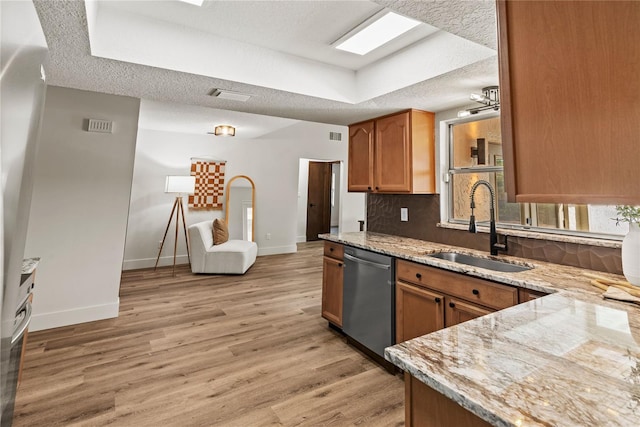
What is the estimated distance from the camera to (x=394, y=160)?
280 centimetres

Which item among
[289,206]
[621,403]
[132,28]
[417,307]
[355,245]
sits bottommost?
[417,307]

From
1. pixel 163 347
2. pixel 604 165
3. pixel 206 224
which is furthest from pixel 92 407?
pixel 206 224

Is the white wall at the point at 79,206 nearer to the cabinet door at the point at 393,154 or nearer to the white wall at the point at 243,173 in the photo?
the white wall at the point at 243,173

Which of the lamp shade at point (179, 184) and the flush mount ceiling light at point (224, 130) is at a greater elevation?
the flush mount ceiling light at point (224, 130)

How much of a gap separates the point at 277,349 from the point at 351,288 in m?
0.82

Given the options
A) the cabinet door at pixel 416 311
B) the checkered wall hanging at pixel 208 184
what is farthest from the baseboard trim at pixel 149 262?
the cabinet door at pixel 416 311

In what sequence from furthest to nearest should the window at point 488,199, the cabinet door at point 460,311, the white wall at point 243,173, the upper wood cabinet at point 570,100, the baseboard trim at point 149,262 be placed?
the white wall at point 243,173 < the baseboard trim at point 149,262 < the window at point 488,199 < the cabinet door at point 460,311 < the upper wood cabinet at point 570,100

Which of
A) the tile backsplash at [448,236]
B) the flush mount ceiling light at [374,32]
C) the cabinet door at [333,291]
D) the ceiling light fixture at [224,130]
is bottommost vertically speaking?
the cabinet door at [333,291]

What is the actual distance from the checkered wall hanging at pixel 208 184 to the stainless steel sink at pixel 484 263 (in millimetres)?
4558

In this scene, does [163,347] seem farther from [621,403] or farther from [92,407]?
[621,403]

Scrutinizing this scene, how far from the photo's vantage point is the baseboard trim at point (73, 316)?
2.71 m

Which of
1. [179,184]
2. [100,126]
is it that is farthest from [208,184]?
[100,126]

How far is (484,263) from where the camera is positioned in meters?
2.23

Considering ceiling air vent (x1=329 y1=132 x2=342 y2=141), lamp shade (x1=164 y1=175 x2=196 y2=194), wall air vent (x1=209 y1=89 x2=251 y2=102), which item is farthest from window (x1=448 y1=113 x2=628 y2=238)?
ceiling air vent (x1=329 y1=132 x2=342 y2=141)
